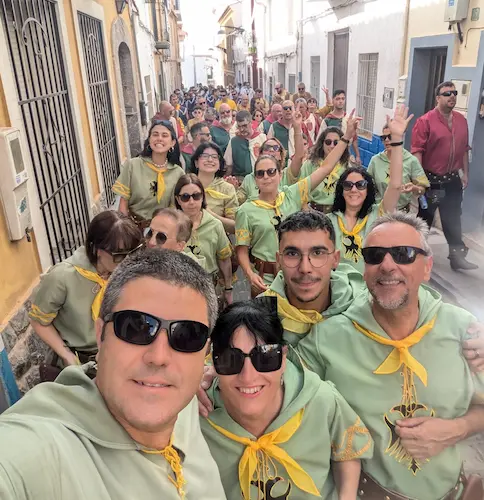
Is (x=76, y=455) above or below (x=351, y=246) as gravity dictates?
A: above

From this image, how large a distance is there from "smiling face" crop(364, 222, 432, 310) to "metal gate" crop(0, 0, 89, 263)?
2.80m

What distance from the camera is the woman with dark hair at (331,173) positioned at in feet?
14.6

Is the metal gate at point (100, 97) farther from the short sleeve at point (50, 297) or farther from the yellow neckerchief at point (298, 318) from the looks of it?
the yellow neckerchief at point (298, 318)

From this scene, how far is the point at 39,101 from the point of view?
3818 millimetres

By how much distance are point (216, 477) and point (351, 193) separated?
8.02 ft

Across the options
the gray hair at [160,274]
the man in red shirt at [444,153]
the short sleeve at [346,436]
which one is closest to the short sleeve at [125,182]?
the gray hair at [160,274]

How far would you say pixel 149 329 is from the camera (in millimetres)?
1216

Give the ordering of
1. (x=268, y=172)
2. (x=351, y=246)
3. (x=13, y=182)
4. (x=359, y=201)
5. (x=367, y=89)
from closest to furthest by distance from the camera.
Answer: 1. (x=13, y=182)
2. (x=351, y=246)
3. (x=359, y=201)
4. (x=268, y=172)
5. (x=367, y=89)

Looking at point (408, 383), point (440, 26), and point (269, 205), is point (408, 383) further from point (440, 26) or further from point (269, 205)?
point (440, 26)

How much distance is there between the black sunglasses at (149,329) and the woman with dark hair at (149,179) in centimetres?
311

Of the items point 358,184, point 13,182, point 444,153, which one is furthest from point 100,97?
point 444,153

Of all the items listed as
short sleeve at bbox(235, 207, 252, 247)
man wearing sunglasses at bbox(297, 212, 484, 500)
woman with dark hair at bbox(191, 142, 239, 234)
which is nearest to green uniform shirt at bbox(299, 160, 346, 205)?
woman with dark hair at bbox(191, 142, 239, 234)

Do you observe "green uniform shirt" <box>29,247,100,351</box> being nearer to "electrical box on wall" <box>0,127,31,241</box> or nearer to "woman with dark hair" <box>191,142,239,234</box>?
"electrical box on wall" <box>0,127,31,241</box>

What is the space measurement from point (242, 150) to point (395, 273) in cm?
430
